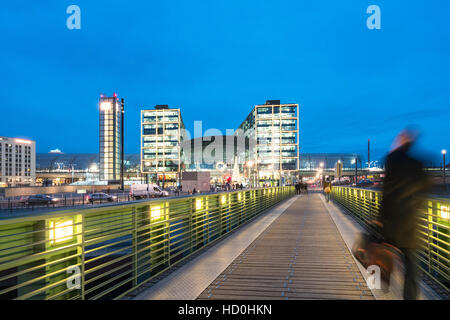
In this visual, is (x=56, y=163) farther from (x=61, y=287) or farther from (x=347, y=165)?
(x=61, y=287)

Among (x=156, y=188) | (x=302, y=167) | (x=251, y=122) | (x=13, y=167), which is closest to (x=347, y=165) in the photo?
(x=302, y=167)

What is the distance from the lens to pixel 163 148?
12175 centimetres

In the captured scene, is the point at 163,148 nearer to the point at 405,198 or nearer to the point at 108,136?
the point at 108,136

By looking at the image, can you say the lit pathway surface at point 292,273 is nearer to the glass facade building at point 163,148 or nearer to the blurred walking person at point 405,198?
the blurred walking person at point 405,198

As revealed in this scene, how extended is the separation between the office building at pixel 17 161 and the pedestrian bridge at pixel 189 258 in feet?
476

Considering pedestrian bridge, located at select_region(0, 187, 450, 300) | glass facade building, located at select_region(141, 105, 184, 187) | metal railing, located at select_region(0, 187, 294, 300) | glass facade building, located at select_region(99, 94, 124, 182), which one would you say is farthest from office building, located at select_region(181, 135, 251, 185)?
metal railing, located at select_region(0, 187, 294, 300)

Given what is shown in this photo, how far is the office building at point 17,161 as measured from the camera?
13212cm

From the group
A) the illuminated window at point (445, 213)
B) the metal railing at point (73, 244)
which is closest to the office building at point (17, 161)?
the metal railing at point (73, 244)

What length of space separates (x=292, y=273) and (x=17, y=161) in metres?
158

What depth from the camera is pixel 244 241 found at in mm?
9164

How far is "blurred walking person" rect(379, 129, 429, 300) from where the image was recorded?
358cm

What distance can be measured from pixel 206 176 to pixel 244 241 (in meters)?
43.1

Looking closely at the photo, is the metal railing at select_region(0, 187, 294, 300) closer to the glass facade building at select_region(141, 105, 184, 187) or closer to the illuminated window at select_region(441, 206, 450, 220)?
the illuminated window at select_region(441, 206, 450, 220)
